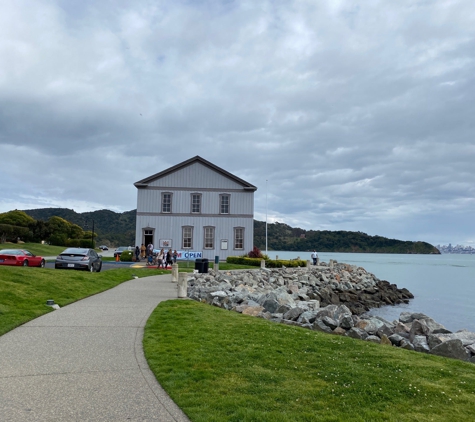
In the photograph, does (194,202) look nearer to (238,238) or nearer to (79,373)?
(238,238)

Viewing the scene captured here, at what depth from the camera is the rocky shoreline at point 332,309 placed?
10.1m

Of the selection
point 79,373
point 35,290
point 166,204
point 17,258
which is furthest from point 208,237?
point 79,373

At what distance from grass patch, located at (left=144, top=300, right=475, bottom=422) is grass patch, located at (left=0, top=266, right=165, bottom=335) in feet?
11.8

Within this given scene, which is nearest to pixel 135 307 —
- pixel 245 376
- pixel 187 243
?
pixel 245 376

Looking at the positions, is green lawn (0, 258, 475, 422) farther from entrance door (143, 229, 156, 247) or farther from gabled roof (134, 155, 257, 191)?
gabled roof (134, 155, 257, 191)

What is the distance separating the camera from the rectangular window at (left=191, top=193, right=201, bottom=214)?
41.5m

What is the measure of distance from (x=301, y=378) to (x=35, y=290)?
36.3ft

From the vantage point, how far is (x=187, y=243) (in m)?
41.3

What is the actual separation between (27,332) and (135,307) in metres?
4.21

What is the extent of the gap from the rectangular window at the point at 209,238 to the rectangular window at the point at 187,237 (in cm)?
141

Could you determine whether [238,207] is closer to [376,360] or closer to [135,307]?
[135,307]

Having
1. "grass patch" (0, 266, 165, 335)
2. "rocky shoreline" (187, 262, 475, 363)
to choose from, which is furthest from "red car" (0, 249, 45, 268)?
"rocky shoreline" (187, 262, 475, 363)

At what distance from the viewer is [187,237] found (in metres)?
41.3

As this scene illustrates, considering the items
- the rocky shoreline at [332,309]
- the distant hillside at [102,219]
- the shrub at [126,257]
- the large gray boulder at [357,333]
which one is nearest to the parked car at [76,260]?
the rocky shoreline at [332,309]
